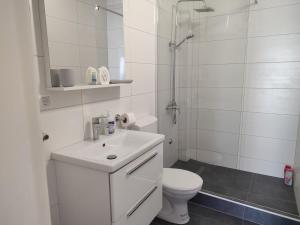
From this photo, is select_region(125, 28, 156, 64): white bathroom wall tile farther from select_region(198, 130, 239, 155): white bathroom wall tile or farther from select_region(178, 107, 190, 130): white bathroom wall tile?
select_region(198, 130, 239, 155): white bathroom wall tile

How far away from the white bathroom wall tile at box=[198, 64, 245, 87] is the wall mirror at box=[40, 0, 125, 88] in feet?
4.43

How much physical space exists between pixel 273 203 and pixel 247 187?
1.04 ft

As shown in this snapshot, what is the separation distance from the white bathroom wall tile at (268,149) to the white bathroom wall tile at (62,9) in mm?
2284

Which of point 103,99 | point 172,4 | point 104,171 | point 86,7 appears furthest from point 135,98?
point 172,4

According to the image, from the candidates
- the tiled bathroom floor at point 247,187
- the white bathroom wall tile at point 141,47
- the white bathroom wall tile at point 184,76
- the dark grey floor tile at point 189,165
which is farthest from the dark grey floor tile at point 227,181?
the white bathroom wall tile at point 141,47

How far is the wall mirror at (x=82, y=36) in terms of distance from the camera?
51.3 inches

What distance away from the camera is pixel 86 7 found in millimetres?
1542

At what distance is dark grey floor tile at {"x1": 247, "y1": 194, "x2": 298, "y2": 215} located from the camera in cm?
206

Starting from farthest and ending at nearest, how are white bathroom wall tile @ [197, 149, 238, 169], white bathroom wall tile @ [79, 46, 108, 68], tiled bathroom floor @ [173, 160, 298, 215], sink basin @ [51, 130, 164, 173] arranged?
white bathroom wall tile @ [197, 149, 238, 169], tiled bathroom floor @ [173, 160, 298, 215], white bathroom wall tile @ [79, 46, 108, 68], sink basin @ [51, 130, 164, 173]

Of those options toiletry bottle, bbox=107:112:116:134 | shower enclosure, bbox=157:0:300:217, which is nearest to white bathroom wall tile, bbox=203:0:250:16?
shower enclosure, bbox=157:0:300:217

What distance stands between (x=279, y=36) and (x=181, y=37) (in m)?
1.06

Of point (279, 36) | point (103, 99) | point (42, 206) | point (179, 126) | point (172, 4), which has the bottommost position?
point (179, 126)

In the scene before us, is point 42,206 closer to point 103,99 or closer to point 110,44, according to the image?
point 103,99

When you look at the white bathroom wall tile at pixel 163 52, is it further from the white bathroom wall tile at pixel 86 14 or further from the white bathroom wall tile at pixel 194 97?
the white bathroom wall tile at pixel 86 14
